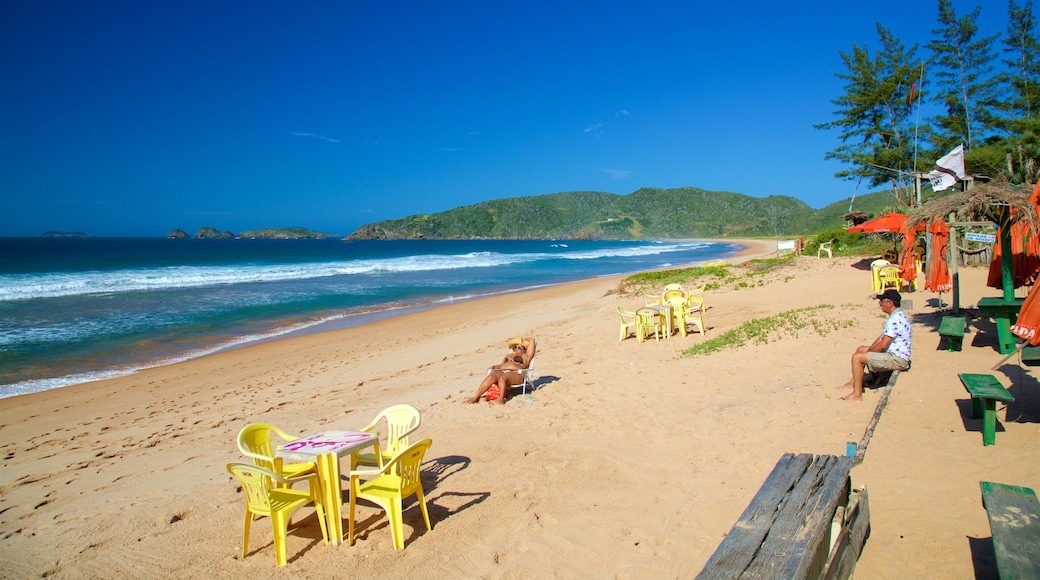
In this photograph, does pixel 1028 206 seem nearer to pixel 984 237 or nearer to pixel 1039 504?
pixel 984 237

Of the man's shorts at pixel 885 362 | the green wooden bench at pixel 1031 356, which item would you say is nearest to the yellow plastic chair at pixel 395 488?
the man's shorts at pixel 885 362

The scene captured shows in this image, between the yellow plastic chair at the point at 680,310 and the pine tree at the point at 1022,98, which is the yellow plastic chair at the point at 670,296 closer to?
the yellow plastic chair at the point at 680,310

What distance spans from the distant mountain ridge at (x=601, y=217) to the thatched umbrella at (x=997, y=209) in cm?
12609

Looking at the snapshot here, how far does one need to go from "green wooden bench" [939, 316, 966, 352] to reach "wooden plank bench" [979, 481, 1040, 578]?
15.5 ft

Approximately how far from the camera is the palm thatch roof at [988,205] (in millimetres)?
6355

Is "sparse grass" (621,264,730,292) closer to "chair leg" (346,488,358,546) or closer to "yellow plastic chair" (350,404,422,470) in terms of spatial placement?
"yellow plastic chair" (350,404,422,470)

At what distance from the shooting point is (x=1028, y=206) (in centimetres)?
625

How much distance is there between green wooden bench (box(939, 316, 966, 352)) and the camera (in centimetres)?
706

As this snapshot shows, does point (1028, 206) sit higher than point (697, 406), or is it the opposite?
point (1028, 206)

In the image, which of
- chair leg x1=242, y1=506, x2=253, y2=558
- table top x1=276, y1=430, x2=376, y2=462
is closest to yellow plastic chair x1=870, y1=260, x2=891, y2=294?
table top x1=276, y1=430, x2=376, y2=462

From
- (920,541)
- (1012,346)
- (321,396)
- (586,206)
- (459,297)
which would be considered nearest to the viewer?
(920,541)

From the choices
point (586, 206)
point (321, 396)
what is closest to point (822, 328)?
point (321, 396)

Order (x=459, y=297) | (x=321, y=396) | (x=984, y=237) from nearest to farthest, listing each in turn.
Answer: (x=984, y=237) → (x=321, y=396) → (x=459, y=297)

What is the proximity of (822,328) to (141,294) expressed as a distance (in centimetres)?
2580
